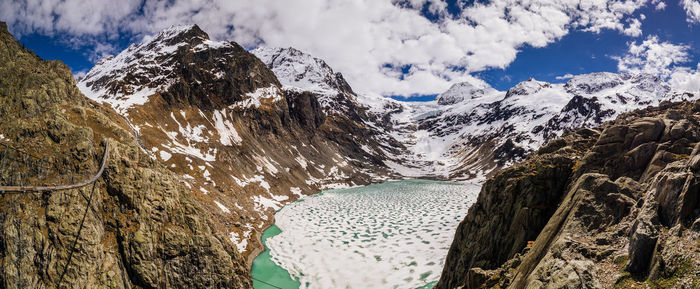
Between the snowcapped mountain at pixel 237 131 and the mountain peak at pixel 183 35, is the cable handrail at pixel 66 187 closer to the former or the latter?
the snowcapped mountain at pixel 237 131

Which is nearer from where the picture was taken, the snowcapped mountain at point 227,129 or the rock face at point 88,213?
the rock face at point 88,213

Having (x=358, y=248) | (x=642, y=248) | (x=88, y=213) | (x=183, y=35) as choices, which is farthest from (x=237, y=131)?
(x=642, y=248)

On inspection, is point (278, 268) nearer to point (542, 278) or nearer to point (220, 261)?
point (220, 261)

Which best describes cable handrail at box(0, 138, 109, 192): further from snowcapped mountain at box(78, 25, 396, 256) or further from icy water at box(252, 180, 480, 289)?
snowcapped mountain at box(78, 25, 396, 256)

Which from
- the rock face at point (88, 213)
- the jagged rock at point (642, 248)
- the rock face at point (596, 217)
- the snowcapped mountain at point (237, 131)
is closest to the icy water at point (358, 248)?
the snowcapped mountain at point (237, 131)

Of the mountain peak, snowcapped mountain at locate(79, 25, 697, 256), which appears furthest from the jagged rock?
the mountain peak

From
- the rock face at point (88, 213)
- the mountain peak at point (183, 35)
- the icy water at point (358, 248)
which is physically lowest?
the icy water at point (358, 248)

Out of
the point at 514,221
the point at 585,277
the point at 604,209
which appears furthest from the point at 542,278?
the point at 514,221
